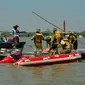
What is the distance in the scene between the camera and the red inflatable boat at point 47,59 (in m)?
15.3

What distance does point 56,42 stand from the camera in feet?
54.5

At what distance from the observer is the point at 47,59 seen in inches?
619

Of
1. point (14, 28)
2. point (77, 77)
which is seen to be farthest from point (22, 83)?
point (14, 28)

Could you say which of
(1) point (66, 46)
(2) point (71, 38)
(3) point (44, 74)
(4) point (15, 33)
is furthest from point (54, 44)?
(3) point (44, 74)

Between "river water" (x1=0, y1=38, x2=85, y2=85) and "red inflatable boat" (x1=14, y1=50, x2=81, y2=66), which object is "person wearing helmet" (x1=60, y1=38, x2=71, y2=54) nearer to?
"red inflatable boat" (x1=14, y1=50, x2=81, y2=66)

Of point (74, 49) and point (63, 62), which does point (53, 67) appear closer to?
point (63, 62)

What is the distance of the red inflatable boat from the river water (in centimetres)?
27

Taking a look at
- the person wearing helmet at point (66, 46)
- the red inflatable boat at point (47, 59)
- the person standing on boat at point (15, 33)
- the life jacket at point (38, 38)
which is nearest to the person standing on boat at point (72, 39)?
the person wearing helmet at point (66, 46)

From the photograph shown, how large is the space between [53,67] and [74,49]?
3.46 metres

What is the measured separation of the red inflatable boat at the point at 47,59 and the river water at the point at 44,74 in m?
0.27

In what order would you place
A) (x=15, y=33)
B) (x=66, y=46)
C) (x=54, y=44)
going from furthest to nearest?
(x=15, y=33)
(x=66, y=46)
(x=54, y=44)

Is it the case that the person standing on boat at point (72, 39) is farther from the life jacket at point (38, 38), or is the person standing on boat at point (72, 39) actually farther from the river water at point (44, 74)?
the life jacket at point (38, 38)

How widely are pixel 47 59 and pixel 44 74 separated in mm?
2795

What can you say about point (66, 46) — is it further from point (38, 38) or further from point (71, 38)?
point (38, 38)
